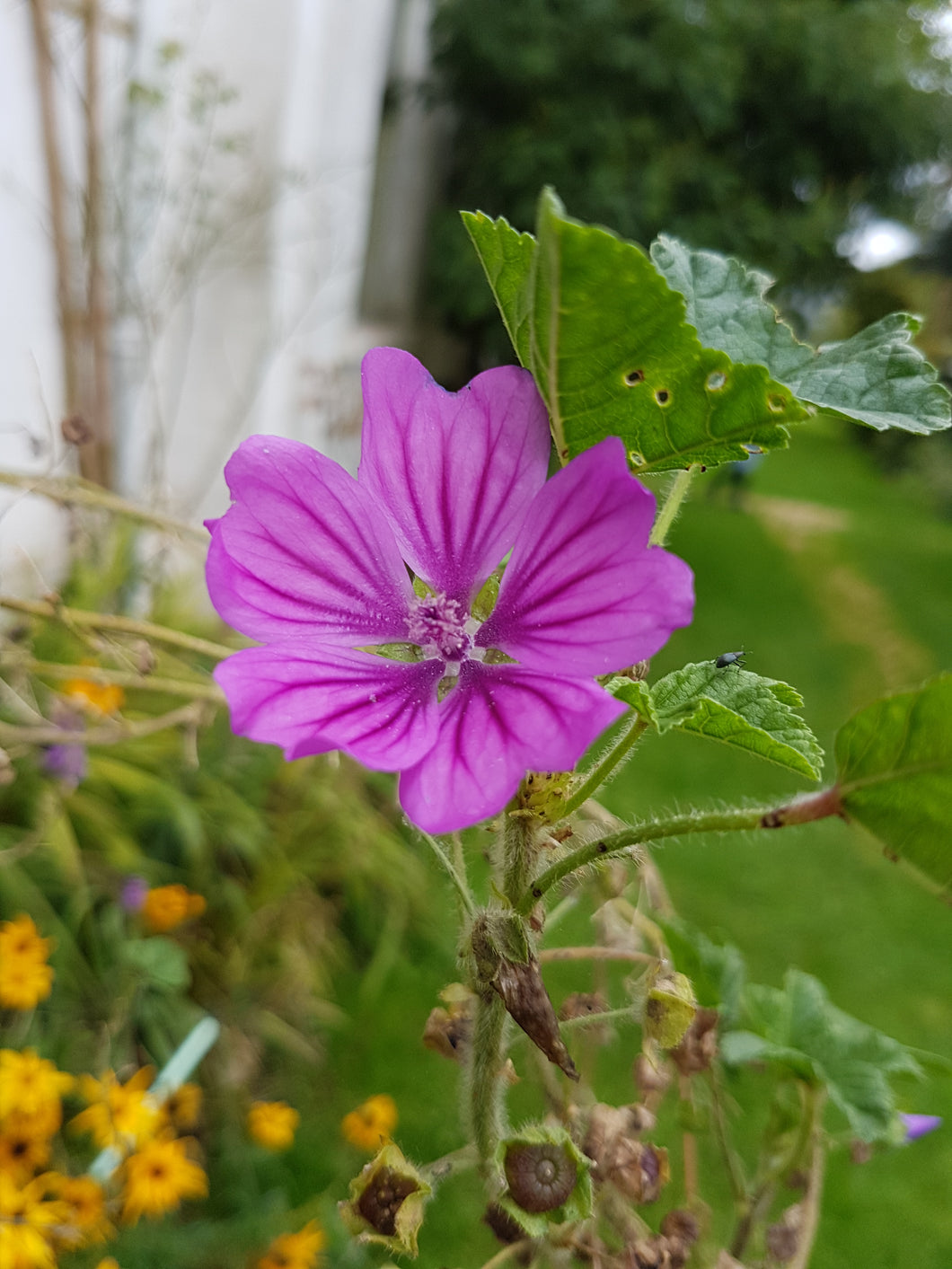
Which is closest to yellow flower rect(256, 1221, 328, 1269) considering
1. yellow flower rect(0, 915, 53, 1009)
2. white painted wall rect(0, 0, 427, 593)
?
yellow flower rect(0, 915, 53, 1009)

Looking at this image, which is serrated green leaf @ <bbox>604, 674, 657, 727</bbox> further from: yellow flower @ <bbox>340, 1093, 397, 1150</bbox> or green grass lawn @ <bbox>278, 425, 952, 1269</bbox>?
yellow flower @ <bbox>340, 1093, 397, 1150</bbox>

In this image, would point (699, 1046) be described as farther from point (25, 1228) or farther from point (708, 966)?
point (25, 1228)

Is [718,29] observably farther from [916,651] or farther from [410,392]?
[410,392]

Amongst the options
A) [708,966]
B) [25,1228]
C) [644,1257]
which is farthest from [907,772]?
[25,1228]

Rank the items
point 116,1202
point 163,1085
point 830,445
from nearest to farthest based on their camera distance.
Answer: point 163,1085 → point 116,1202 → point 830,445

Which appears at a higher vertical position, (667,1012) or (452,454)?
(452,454)

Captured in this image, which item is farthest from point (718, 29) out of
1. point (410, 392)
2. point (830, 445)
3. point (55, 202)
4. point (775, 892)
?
point (830, 445)

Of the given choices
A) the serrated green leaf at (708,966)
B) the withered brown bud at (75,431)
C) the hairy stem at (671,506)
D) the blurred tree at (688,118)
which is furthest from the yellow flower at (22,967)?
the blurred tree at (688,118)
